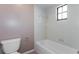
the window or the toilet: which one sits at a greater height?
the window

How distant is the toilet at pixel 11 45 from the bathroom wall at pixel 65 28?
57cm

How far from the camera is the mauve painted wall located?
113 cm

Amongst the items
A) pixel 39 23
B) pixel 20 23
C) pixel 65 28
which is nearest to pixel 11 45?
pixel 20 23

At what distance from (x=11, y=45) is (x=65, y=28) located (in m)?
1.01

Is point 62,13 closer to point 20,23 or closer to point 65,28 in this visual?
point 65,28

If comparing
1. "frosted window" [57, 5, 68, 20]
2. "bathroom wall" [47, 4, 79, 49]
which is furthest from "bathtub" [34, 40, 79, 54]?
"frosted window" [57, 5, 68, 20]

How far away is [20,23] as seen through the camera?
4.02ft

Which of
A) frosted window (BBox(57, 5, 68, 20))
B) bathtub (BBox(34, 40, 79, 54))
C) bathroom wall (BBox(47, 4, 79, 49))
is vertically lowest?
bathtub (BBox(34, 40, 79, 54))

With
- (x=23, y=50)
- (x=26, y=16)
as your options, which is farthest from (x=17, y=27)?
(x=23, y=50)

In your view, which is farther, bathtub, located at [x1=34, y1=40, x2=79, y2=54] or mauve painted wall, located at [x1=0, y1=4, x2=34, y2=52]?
bathtub, located at [x1=34, y1=40, x2=79, y2=54]

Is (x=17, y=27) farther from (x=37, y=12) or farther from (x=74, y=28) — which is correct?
(x=74, y=28)

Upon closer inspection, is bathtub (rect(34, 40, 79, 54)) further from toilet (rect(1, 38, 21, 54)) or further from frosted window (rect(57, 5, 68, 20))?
frosted window (rect(57, 5, 68, 20))

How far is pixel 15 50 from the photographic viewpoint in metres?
1.29

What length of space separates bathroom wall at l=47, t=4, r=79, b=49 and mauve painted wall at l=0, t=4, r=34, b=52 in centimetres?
33
